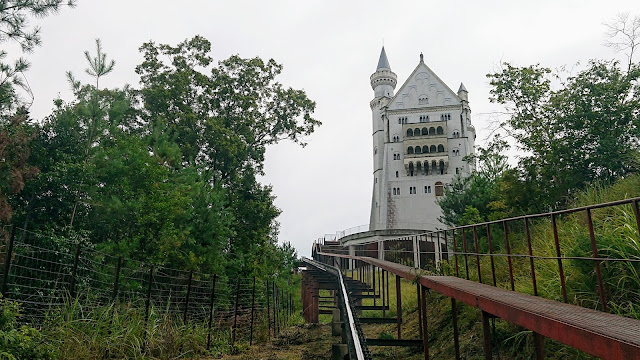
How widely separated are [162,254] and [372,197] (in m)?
55.8

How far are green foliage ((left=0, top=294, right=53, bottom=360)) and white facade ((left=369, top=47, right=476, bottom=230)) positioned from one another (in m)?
53.6

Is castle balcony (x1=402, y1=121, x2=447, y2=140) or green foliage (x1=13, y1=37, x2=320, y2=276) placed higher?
castle balcony (x1=402, y1=121, x2=447, y2=140)

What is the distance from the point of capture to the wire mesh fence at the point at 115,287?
31.1 feet

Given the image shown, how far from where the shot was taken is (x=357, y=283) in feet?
74.1

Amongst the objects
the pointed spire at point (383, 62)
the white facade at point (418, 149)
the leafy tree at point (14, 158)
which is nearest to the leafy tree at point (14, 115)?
the leafy tree at point (14, 158)

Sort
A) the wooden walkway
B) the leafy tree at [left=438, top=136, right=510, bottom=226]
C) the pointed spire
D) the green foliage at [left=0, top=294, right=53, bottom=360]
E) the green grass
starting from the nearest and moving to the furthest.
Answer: the wooden walkway < the green grass < the green foliage at [left=0, top=294, right=53, bottom=360] < the leafy tree at [left=438, top=136, right=510, bottom=226] < the pointed spire

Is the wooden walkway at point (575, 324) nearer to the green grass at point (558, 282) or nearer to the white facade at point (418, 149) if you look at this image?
the green grass at point (558, 282)

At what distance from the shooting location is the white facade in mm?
60188

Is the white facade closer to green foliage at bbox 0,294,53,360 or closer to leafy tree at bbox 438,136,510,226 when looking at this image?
leafy tree at bbox 438,136,510,226

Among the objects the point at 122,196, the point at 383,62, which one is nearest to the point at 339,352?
the point at 122,196

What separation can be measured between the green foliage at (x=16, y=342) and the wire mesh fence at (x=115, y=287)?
2.87 feet

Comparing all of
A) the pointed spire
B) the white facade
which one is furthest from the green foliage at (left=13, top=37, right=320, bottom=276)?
the pointed spire

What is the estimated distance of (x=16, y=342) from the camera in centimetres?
665

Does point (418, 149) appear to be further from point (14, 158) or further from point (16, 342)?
point (16, 342)
